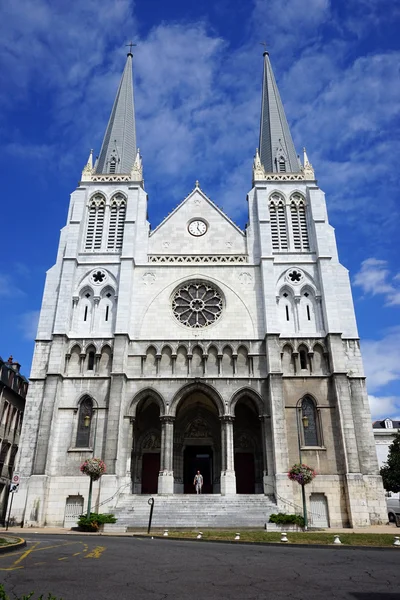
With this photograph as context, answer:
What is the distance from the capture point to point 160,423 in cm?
3034

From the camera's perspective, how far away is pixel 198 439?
30.5m

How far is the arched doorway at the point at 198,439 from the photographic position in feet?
98.4

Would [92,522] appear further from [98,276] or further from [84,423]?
[98,276]

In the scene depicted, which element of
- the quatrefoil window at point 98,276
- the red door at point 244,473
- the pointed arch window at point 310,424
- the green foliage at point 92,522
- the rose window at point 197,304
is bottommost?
the green foliage at point 92,522

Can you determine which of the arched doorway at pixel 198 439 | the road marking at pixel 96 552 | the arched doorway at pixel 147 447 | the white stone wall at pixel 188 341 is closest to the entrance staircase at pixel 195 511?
the white stone wall at pixel 188 341

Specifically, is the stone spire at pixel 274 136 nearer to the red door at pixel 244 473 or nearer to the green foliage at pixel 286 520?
the red door at pixel 244 473

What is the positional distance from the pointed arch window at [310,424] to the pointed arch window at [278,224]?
11569 mm

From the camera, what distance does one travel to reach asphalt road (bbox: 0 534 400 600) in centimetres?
678

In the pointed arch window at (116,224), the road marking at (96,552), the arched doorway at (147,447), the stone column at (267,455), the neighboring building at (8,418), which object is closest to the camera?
the road marking at (96,552)

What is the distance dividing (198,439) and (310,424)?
7.57m

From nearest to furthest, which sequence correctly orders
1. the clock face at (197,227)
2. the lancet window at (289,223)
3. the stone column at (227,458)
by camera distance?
the stone column at (227,458), the lancet window at (289,223), the clock face at (197,227)

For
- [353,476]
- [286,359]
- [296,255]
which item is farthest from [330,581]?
[296,255]

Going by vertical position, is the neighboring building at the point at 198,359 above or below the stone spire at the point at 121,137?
below

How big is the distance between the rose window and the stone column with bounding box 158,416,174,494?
6.82 meters
